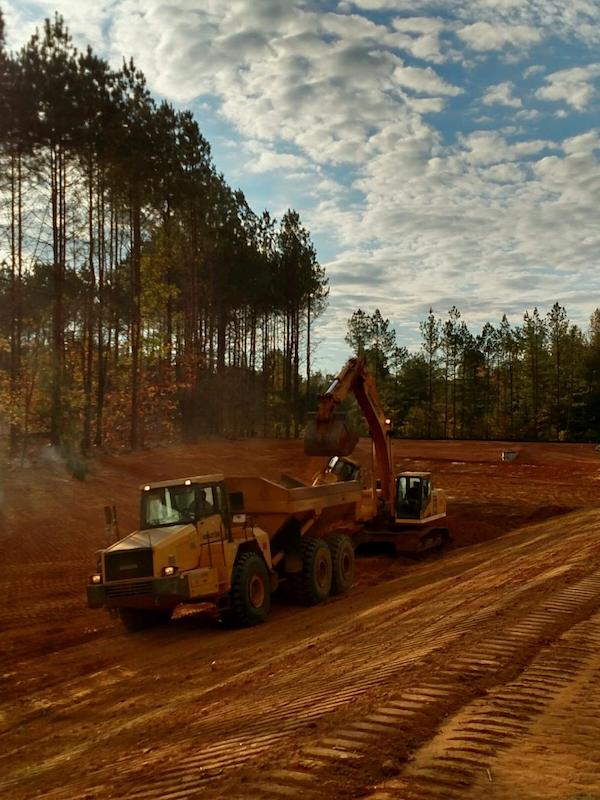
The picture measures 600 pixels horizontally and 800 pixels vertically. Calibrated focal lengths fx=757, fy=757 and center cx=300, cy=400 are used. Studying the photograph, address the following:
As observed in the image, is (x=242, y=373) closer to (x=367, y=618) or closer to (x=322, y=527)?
(x=322, y=527)

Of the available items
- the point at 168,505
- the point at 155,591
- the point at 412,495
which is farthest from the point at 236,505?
the point at 412,495

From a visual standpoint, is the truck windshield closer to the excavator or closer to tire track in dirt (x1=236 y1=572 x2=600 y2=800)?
the excavator

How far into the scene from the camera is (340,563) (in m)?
15.7

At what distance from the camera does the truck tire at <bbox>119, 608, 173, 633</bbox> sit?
1274 centimetres

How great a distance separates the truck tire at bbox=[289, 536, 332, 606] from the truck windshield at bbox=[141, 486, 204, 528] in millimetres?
3079

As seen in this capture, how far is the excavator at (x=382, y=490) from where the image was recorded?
19.0 m

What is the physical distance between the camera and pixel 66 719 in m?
8.27

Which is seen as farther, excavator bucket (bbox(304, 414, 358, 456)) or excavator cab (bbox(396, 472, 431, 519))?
excavator cab (bbox(396, 472, 431, 519))

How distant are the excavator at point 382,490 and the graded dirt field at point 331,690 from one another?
1.81 m

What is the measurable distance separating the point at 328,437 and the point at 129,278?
3174 centimetres

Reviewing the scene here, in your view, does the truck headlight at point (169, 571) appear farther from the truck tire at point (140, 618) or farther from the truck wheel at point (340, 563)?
the truck wheel at point (340, 563)

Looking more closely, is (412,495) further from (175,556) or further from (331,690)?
(331,690)

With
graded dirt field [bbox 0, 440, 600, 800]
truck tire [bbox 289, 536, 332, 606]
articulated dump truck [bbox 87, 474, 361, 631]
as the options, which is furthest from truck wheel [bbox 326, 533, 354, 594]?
truck tire [bbox 289, 536, 332, 606]

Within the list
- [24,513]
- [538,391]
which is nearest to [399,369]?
[538,391]
